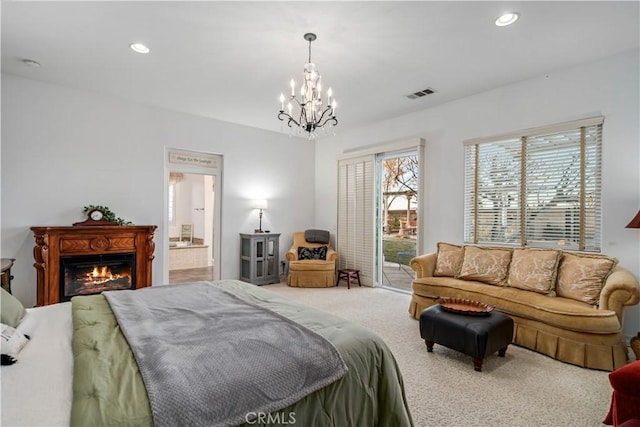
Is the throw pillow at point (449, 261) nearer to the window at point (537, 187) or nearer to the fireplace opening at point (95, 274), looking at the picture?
the window at point (537, 187)

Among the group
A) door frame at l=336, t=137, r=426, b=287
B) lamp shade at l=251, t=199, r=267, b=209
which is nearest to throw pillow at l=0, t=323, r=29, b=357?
lamp shade at l=251, t=199, r=267, b=209

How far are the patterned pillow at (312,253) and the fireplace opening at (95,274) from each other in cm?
287

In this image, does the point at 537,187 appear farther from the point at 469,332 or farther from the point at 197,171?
the point at 197,171

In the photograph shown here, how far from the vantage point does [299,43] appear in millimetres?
3158

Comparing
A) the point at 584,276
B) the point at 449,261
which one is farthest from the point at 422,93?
the point at 584,276

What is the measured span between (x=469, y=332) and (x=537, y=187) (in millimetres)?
2332

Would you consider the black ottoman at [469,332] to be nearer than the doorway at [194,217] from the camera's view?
Yes

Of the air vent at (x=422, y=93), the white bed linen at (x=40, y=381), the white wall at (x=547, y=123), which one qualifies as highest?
the air vent at (x=422, y=93)

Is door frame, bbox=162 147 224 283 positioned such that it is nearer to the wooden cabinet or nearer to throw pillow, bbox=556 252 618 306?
the wooden cabinet

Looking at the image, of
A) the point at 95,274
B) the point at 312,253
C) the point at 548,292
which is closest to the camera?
the point at 548,292

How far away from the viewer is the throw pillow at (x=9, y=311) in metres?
1.80

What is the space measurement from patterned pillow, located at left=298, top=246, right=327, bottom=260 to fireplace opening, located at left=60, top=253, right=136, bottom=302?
2.87m

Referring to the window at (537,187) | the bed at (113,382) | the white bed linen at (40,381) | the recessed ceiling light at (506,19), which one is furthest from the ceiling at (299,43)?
the white bed linen at (40,381)

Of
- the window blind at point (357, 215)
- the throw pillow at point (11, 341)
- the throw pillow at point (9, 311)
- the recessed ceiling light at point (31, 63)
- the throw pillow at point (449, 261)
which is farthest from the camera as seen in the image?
the window blind at point (357, 215)
